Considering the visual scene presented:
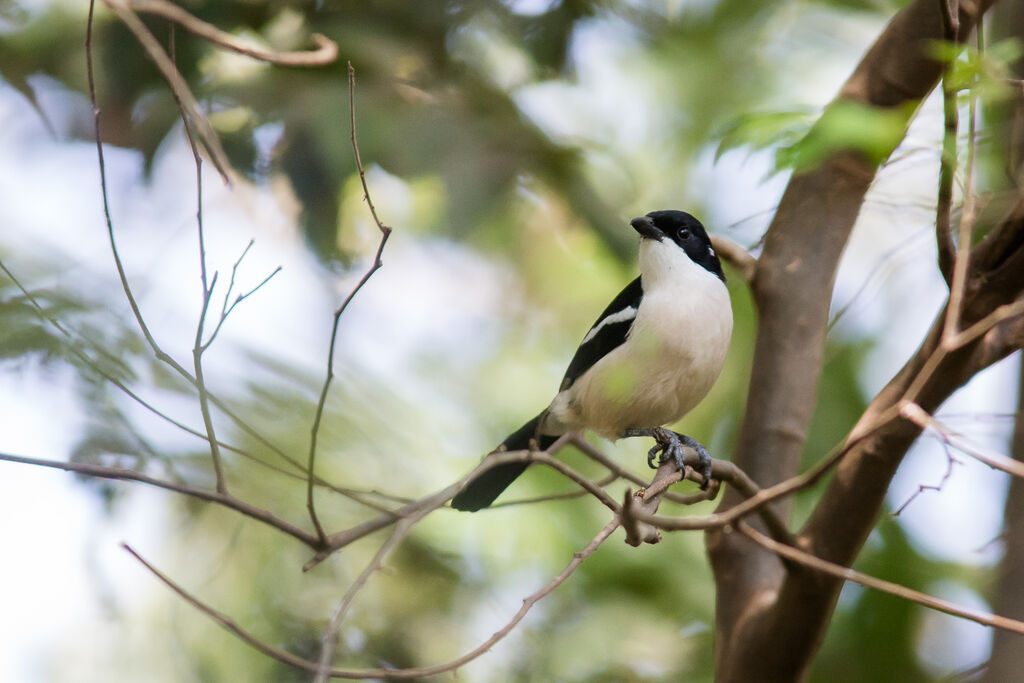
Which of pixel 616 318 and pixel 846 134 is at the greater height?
pixel 846 134

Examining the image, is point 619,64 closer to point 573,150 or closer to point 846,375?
point 573,150

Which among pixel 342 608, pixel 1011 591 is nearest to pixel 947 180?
pixel 1011 591

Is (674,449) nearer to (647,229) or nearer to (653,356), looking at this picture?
(653,356)

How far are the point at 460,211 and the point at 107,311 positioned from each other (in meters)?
1.86

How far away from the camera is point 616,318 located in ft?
12.0

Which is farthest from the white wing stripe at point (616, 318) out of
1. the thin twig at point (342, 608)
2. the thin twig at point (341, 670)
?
the thin twig at point (342, 608)

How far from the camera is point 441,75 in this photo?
500cm

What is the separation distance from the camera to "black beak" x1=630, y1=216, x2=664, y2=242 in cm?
373

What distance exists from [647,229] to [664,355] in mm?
658

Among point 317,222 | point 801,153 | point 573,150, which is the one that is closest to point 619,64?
point 573,150

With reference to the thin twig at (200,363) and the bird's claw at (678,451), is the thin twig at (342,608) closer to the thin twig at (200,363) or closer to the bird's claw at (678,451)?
the thin twig at (200,363)

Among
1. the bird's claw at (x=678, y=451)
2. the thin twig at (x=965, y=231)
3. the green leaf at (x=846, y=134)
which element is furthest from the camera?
the bird's claw at (x=678, y=451)

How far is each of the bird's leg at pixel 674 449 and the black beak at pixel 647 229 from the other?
0.77m

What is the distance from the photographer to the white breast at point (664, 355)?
131 inches
